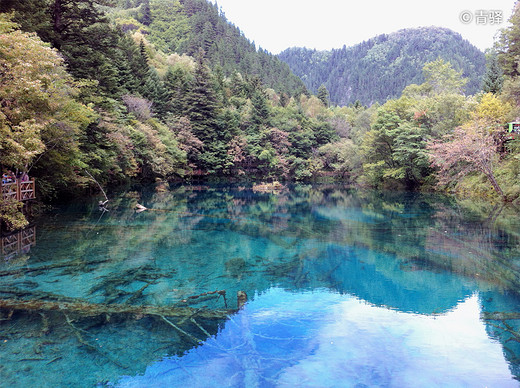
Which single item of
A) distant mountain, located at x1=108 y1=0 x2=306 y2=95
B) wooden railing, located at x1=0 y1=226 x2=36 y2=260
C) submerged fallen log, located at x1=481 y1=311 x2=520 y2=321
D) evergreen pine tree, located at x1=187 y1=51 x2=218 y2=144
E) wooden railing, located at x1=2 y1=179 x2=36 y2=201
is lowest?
submerged fallen log, located at x1=481 y1=311 x2=520 y2=321

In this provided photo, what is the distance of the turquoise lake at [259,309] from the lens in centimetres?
521

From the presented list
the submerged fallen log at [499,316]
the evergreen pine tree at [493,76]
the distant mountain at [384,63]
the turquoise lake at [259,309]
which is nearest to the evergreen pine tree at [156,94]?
the turquoise lake at [259,309]

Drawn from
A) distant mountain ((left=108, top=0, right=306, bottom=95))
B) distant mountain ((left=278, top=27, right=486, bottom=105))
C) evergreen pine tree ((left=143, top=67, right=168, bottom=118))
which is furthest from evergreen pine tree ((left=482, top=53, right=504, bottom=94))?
distant mountain ((left=278, top=27, right=486, bottom=105))

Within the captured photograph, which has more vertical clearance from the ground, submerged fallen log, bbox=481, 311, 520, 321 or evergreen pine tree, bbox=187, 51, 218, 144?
evergreen pine tree, bbox=187, 51, 218, 144

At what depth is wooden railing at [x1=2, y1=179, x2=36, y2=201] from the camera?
13695 millimetres

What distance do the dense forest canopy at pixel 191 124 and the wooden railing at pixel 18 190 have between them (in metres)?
0.69

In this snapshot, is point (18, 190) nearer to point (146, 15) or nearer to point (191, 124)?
point (191, 124)

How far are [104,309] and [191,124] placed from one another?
40906mm

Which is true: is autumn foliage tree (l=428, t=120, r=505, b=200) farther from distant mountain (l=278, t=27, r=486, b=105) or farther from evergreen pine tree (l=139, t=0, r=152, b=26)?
distant mountain (l=278, t=27, r=486, b=105)

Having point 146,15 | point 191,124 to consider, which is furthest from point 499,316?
point 146,15

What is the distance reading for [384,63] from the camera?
169 meters

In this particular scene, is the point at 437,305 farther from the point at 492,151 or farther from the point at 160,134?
the point at 160,134

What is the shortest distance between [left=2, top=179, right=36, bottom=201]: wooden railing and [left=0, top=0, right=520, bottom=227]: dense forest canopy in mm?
694

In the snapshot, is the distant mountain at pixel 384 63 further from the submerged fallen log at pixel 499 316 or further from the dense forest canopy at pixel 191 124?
the submerged fallen log at pixel 499 316
